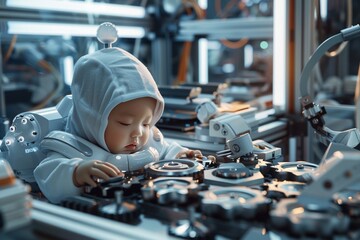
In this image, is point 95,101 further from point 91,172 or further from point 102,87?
point 91,172

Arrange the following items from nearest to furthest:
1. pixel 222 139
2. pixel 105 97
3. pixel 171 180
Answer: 1. pixel 171 180
2. pixel 105 97
3. pixel 222 139

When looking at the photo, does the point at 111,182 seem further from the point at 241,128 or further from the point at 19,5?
the point at 19,5

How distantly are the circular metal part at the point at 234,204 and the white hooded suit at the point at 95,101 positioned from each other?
0.30 m

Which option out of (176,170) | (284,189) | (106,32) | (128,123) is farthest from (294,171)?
(106,32)

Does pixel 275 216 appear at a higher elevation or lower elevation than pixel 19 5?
lower

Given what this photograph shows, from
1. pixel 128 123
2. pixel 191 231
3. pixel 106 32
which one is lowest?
pixel 191 231

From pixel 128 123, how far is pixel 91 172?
0.15 meters

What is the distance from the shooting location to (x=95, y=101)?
96 centimetres

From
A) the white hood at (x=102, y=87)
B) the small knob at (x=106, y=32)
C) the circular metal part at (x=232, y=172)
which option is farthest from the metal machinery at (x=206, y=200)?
the small knob at (x=106, y=32)

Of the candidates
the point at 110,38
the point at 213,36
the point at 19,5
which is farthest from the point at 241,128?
the point at 213,36

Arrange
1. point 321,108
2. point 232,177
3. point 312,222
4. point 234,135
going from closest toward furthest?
point 312,222 < point 232,177 < point 321,108 < point 234,135

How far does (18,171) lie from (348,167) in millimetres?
734

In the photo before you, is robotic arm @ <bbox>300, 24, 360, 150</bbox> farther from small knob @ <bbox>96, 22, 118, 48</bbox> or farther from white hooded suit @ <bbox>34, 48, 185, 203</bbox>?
small knob @ <bbox>96, 22, 118, 48</bbox>

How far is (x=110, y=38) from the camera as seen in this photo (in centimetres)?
110
